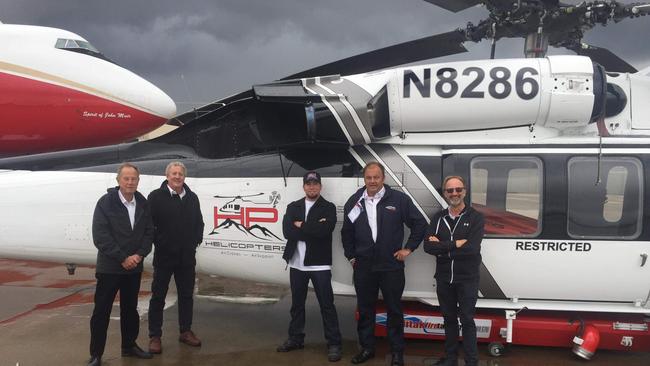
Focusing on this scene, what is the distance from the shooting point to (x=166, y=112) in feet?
21.3

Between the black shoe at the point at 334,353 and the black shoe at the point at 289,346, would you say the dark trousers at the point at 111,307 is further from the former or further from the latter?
the black shoe at the point at 334,353

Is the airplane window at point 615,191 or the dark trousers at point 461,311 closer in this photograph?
the dark trousers at point 461,311

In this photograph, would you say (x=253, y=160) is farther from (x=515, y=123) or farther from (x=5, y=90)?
(x=5, y=90)

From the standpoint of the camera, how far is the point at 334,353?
450cm

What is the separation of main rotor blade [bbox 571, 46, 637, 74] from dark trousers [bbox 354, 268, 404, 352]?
335cm

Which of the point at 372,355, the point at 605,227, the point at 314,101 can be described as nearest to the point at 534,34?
the point at 605,227

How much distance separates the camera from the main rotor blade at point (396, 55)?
15.0ft

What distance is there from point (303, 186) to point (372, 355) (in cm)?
165

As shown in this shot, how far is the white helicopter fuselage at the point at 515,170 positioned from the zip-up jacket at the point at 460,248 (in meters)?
0.46

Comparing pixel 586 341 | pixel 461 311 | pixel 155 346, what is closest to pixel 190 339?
pixel 155 346

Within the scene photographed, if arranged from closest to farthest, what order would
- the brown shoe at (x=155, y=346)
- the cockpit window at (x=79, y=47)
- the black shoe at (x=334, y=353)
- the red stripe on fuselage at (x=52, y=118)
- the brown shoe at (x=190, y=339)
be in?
the black shoe at (x=334, y=353) < the brown shoe at (x=155, y=346) < the brown shoe at (x=190, y=339) < the red stripe on fuselage at (x=52, y=118) < the cockpit window at (x=79, y=47)

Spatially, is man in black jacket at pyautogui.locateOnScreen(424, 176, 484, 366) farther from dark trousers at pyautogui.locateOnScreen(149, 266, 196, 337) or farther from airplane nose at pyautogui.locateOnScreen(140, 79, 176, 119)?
airplane nose at pyautogui.locateOnScreen(140, 79, 176, 119)

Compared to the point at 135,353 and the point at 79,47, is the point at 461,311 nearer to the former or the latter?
the point at 135,353

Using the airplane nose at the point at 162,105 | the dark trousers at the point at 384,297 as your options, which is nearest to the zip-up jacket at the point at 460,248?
the dark trousers at the point at 384,297
